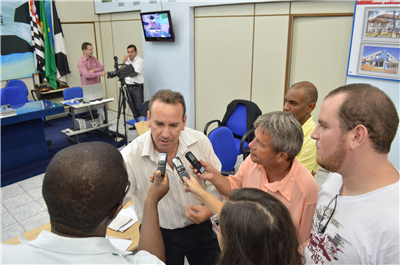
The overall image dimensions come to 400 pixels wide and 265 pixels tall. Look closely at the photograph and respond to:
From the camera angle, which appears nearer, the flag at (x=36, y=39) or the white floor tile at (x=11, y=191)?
the white floor tile at (x=11, y=191)

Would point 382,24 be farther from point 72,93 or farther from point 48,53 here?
point 48,53

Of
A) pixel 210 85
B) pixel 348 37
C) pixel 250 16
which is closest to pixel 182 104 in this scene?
pixel 348 37

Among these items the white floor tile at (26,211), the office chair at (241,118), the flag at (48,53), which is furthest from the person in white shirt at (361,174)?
the flag at (48,53)

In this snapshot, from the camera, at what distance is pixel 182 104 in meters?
1.68

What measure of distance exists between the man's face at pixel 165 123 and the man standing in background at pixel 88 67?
16.1ft

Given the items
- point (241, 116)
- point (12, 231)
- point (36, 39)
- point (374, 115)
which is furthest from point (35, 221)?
point (36, 39)

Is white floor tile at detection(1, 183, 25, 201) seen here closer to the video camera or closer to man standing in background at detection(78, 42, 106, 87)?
the video camera

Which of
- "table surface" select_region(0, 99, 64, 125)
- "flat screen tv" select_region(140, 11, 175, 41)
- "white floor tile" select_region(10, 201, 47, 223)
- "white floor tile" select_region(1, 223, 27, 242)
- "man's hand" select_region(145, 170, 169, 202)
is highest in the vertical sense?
"flat screen tv" select_region(140, 11, 175, 41)

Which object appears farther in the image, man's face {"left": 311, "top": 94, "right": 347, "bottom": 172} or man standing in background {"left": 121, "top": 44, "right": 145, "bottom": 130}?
man standing in background {"left": 121, "top": 44, "right": 145, "bottom": 130}

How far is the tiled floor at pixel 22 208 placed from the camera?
3141 mm

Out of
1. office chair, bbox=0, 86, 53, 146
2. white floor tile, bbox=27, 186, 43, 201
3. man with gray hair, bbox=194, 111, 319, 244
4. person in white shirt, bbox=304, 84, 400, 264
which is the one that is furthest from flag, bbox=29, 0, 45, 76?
person in white shirt, bbox=304, 84, 400, 264

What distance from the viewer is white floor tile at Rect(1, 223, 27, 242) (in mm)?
2994

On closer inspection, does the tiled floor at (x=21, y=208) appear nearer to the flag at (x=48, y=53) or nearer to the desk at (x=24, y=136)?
the desk at (x=24, y=136)

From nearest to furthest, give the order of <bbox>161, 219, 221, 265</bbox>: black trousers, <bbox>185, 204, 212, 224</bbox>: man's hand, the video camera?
<bbox>185, 204, 212, 224</bbox>: man's hand < <bbox>161, 219, 221, 265</bbox>: black trousers < the video camera
